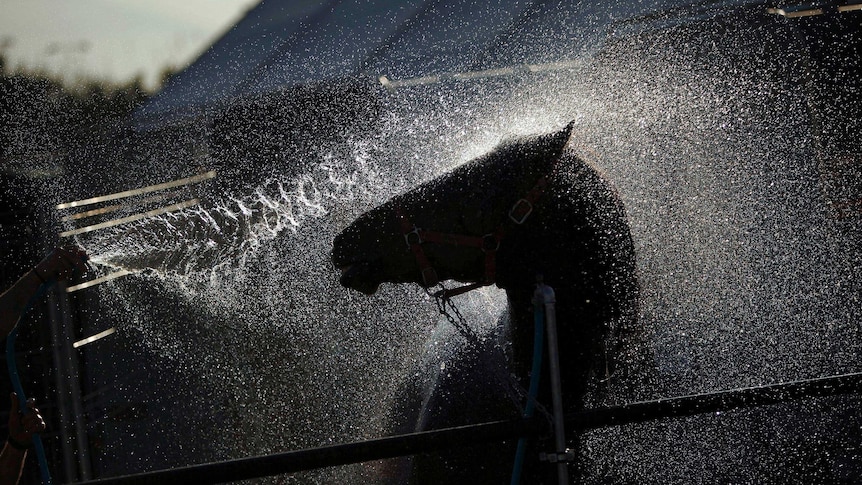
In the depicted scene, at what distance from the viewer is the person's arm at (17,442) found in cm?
216

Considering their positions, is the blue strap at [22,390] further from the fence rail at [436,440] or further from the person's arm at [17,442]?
the fence rail at [436,440]

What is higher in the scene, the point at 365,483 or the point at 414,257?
the point at 414,257

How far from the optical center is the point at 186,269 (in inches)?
157

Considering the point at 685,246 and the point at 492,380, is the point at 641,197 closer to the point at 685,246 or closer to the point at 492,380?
the point at 685,246

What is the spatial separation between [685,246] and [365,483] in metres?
1.61

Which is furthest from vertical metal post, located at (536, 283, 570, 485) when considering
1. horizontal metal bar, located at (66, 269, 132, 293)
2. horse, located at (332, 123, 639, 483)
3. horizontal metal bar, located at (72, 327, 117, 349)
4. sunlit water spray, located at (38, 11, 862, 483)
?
horizontal metal bar, located at (72, 327, 117, 349)

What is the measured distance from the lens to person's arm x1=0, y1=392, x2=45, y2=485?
2158mm

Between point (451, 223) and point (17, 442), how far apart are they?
1.41m

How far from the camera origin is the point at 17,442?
86.6 inches

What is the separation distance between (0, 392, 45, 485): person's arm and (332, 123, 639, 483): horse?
1.00 metres

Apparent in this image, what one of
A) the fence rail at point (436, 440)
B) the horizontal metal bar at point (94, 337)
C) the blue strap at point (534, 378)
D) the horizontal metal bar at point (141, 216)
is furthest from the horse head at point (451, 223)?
the horizontal metal bar at point (94, 337)

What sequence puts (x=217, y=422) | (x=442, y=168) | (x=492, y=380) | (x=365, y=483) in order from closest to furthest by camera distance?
(x=492, y=380) < (x=365, y=483) < (x=442, y=168) < (x=217, y=422)

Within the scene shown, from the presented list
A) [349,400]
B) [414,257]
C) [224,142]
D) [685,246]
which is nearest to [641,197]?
[685,246]

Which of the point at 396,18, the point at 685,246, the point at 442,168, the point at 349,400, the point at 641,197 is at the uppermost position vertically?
the point at 396,18
